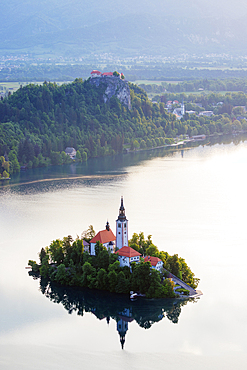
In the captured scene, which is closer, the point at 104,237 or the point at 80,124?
the point at 104,237

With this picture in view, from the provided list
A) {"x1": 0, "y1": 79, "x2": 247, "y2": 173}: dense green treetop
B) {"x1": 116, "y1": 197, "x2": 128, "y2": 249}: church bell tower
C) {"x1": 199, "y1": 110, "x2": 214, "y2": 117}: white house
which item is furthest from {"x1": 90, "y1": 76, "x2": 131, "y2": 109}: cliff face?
{"x1": 116, "y1": 197, "x2": 128, "y2": 249}: church bell tower

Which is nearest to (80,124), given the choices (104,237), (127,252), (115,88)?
(115,88)

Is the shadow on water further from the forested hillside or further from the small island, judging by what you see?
the forested hillside

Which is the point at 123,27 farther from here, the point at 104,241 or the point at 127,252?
the point at 127,252

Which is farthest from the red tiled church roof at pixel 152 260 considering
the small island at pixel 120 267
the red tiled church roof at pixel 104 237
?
the red tiled church roof at pixel 104 237

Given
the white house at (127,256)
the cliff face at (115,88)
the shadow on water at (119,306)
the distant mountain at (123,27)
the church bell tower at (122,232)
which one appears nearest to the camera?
the shadow on water at (119,306)

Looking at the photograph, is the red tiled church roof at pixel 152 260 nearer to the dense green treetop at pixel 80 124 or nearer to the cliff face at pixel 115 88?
the dense green treetop at pixel 80 124
